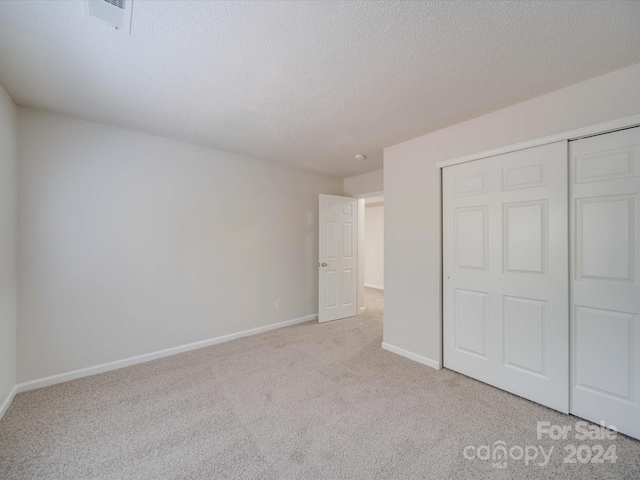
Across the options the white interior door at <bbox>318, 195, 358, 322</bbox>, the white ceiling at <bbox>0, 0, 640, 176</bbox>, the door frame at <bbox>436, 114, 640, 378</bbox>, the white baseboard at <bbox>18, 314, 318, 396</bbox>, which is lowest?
the white baseboard at <bbox>18, 314, 318, 396</bbox>

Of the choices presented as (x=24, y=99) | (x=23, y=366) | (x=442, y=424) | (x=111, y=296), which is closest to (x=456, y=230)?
(x=442, y=424)

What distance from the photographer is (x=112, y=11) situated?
1288 millimetres

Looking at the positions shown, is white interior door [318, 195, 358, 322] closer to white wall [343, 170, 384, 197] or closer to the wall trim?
white wall [343, 170, 384, 197]

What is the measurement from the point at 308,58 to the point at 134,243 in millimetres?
2474

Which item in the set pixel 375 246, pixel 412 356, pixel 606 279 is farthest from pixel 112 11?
pixel 375 246

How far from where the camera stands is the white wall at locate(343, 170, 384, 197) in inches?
162

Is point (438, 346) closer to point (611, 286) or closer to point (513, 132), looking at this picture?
point (611, 286)

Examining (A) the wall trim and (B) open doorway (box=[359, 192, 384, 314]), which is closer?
(A) the wall trim

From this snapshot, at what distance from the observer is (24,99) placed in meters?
2.08

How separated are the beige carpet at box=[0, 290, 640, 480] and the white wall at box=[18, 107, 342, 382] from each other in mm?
446

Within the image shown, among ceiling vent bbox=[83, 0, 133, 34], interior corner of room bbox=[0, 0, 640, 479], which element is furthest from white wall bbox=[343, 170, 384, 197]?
ceiling vent bbox=[83, 0, 133, 34]

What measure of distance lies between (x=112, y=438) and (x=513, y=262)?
3218mm

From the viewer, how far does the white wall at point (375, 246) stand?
6930 millimetres

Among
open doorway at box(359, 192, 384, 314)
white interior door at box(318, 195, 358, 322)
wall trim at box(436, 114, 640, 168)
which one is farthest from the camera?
open doorway at box(359, 192, 384, 314)
